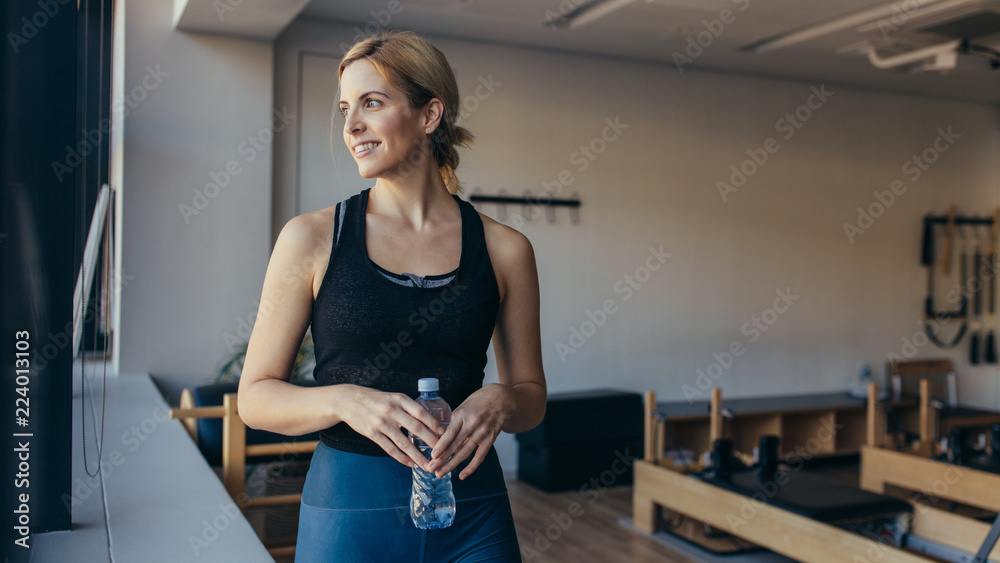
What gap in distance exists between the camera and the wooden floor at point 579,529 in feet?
12.8

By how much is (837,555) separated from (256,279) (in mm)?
2996

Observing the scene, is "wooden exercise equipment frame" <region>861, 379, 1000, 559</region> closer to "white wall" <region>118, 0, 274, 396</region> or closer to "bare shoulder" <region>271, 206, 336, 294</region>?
"bare shoulder" <region>271, 206, 336, 294</region>

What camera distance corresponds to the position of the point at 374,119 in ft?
3.40

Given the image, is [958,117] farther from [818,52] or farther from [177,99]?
[177,99]

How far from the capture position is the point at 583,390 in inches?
217

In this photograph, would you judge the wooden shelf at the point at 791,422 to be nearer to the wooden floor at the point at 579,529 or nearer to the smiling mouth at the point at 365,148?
the wooden floor at the point at 579,529

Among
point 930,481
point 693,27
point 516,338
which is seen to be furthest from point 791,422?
point 516,338

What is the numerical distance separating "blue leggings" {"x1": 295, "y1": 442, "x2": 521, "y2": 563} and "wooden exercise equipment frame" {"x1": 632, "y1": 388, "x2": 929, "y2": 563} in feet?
7.81

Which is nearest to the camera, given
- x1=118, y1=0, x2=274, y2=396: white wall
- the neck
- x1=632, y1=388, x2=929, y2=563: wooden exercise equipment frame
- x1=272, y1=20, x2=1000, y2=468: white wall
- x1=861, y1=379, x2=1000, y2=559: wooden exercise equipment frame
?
the neck

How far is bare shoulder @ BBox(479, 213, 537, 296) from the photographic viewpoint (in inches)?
43.9

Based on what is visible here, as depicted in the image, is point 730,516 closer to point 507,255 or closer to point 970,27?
point 507,255

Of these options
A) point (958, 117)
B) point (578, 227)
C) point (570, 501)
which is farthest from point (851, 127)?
point (570, 501)

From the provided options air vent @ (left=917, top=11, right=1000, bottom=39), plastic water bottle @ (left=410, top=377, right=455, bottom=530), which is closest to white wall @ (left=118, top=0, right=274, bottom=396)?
plastic water bottle @ (left=410, top=377, right=455, bottom=530)

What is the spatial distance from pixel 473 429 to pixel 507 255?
27 cm
